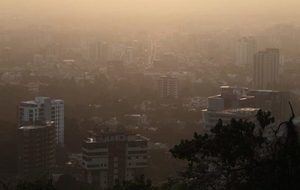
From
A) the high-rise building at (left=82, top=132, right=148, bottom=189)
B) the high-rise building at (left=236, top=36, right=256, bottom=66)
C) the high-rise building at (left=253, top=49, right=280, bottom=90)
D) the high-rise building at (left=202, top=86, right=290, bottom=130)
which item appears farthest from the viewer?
the high-rise building at (left=236, top=36, right=256, bottom=66)

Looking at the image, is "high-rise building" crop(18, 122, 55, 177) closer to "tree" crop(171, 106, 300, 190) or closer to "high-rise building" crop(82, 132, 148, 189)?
"high-rise building" crop(82, 132, 148, 189)

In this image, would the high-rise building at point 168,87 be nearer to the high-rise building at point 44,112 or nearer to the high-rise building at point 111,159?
the high-rise building at point 44,112

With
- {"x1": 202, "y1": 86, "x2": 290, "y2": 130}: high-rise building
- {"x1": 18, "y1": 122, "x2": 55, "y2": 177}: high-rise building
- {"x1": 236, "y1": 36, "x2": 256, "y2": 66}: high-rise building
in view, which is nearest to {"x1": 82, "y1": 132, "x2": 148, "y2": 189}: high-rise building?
{"x1": 18, "y1": 122, "x2": 55, "y2": 177}: high-rise building

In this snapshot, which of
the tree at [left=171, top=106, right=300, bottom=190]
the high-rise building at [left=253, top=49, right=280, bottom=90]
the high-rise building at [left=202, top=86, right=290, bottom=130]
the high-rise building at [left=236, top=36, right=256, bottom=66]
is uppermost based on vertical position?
Result: the high-rise building at [left=236, top=36, right=256, bottom=66]

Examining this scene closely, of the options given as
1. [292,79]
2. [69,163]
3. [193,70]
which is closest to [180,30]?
[193,70]

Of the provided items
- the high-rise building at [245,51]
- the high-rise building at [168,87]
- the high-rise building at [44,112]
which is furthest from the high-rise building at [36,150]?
the high-rise building at [245,51]

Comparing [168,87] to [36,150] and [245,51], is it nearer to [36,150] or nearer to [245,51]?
[245,51]
